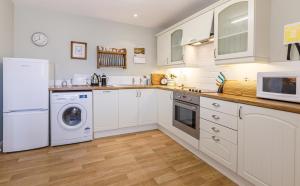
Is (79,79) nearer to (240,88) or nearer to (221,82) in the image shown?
(221,82)

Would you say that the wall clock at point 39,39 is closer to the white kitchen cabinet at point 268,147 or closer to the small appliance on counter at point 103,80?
the small appliance on counter at point 103,80

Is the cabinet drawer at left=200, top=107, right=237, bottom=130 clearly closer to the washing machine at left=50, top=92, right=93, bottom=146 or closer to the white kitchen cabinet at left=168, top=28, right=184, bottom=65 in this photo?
the white kitchen cabinet at left=168, top=28, right=184, bottom=65

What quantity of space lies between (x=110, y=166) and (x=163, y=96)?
60.7 inches

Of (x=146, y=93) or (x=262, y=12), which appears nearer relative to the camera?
(x=262, y=12)

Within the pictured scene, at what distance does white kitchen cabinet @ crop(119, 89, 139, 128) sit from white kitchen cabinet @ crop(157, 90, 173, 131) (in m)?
0.45

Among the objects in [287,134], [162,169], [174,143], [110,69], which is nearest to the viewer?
[287,134]

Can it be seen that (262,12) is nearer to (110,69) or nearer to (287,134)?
(287,134)

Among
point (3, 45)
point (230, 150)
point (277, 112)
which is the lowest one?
point (230, 150)

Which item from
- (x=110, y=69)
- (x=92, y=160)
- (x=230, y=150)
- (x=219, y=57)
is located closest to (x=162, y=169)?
(x=230, y=150)

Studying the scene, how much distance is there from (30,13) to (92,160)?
267cm

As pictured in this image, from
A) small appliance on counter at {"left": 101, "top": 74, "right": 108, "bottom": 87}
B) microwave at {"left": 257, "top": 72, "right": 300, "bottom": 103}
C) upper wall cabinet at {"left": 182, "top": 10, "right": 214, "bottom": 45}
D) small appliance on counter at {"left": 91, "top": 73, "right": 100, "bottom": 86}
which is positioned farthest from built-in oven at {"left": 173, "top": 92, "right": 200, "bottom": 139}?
small appliance on counter at {"left": 91, "top": 73, "right": 100, "bottom": 86}

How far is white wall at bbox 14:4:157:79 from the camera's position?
2846 millimetres

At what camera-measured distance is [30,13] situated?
2.87 m

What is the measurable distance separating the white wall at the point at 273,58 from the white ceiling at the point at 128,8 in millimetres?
739
